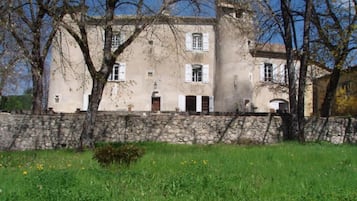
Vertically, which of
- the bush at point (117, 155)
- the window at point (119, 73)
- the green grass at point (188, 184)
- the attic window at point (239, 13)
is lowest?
the green grass at point (188, 184)

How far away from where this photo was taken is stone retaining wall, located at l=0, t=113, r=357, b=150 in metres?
18.8

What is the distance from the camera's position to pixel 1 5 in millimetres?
14305

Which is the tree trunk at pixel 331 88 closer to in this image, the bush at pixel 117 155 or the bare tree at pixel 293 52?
the bare tree at pixel 293 52

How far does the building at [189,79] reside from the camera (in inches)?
1292

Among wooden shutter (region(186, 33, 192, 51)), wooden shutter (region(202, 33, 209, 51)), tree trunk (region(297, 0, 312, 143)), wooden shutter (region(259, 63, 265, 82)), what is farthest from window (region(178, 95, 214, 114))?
tree trunk (region(297, 0, 312, 143))

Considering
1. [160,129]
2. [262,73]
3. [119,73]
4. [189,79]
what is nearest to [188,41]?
[189,79]

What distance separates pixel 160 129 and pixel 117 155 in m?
11.0

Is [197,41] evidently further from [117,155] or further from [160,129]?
[117,155]

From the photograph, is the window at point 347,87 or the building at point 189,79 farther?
the building at point 189,79

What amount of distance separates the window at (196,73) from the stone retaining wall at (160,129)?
46.3ft

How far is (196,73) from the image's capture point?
35062 millimetres

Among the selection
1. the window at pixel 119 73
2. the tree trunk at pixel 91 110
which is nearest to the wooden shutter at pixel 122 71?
the window at pixel 119 73

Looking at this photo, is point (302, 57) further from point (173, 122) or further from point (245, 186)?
point (245, 186)

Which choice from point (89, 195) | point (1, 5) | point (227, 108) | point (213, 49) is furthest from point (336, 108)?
point (89, 195)
